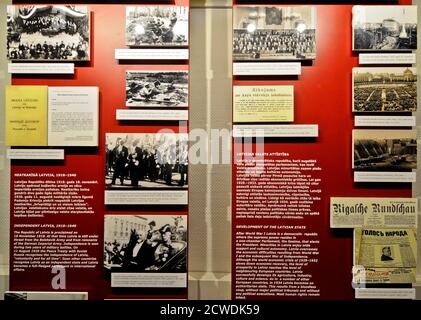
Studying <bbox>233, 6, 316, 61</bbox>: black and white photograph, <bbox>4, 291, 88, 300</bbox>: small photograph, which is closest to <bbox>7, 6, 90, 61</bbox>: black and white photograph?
<bbox>233, 6, 316, 61</bbox>: black and white photograph

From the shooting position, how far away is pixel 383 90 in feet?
10.6

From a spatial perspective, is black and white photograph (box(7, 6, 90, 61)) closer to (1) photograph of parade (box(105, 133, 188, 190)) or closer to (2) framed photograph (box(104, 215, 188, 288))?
(1) photograph of parade (box(105, 133, 188, 190))

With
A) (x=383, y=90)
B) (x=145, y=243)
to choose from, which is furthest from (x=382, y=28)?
(x=145, y=243)

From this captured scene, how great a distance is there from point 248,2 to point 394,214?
156 centimetres

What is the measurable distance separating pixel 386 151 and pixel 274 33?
38.6 inches

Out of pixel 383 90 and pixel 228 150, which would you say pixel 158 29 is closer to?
pixel 228 150

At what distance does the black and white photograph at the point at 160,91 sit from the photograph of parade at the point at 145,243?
27.2 inches

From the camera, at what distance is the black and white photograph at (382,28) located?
10.6 feet

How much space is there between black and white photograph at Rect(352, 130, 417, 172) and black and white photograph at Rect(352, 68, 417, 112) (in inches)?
5.9

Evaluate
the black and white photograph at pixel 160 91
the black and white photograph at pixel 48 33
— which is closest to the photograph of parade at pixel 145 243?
the black and white photograph at pixel 160 91

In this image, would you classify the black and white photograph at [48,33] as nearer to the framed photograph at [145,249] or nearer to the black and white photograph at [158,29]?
the black and white photograph at [158,29]

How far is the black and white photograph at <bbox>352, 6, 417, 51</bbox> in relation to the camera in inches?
127

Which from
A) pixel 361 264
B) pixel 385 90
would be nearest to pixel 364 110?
pixel 385 90

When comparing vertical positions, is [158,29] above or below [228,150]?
above
